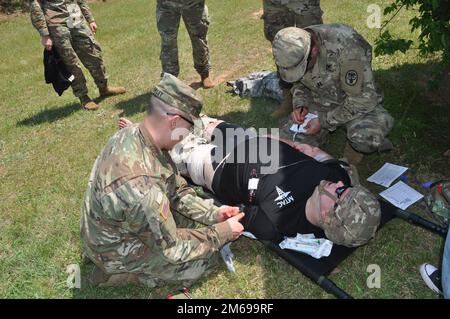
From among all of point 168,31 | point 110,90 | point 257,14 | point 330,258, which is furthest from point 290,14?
point 257,14

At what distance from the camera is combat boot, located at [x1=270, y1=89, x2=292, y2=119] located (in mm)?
5941

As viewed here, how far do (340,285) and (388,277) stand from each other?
0.43 meters

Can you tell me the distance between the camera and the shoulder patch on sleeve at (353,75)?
4.40 meters

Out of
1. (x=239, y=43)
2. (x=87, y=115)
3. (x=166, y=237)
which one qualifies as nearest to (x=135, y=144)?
(x=166, y=237)

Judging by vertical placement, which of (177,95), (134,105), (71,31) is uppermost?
(177,95)

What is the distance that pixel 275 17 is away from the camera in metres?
5.77

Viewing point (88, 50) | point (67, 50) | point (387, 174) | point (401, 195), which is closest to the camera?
point (401, 195)

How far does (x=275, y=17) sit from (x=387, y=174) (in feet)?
9.06

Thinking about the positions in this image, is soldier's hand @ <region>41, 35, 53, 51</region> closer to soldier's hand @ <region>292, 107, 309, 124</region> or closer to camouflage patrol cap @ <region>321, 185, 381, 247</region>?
soldier's hand @ <region>292, 107, 309, 124</region>

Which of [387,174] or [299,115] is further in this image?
[299,115]

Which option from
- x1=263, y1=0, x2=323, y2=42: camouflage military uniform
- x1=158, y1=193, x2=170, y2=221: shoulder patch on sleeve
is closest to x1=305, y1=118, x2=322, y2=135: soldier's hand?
x1=263, y1=0, x2=323, y2=42: camouflage military uniform

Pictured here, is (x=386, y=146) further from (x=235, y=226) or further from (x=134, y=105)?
(x=134, y=105)

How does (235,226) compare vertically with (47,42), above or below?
below

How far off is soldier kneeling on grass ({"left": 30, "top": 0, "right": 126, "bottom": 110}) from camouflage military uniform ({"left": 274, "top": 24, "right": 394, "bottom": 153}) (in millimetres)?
4318
